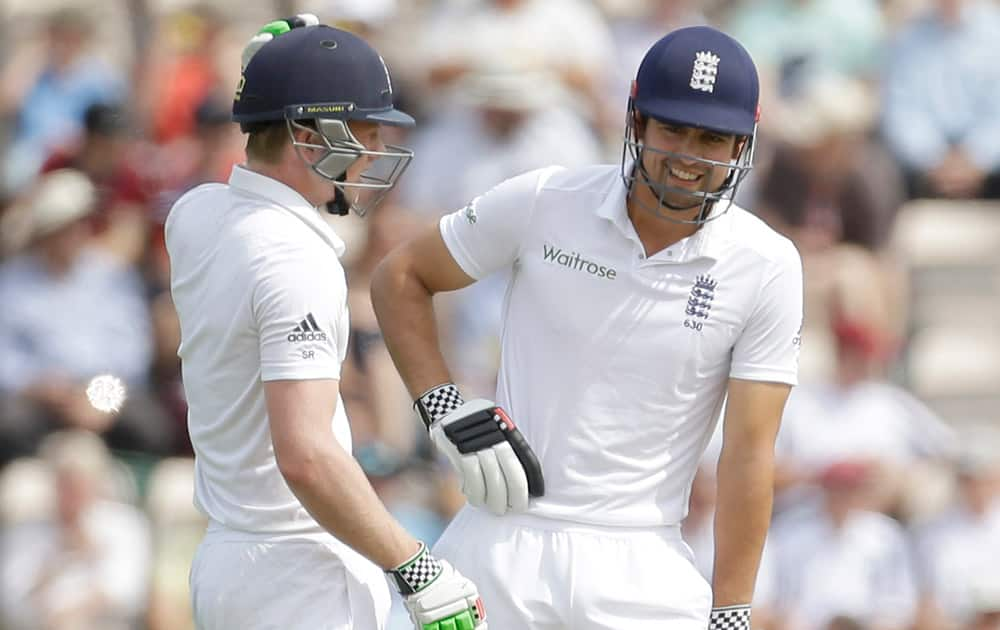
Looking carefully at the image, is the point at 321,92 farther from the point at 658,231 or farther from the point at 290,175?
the point at 658,231

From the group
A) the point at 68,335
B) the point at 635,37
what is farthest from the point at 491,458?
the point at 635,37

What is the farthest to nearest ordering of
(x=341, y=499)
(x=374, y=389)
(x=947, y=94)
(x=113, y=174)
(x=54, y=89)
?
(x=947, y=94) < (x=54, y=89) < (x=113, y=174) < (x=374, y=389) < (x=341, y=499)

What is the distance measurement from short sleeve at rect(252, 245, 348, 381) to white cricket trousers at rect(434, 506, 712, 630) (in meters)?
0.68

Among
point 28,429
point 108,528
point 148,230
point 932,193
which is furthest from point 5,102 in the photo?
point 932,193

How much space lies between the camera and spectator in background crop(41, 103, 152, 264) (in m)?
8.02

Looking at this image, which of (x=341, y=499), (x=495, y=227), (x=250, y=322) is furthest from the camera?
(x=495, y=227)

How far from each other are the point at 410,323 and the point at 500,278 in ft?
12.2

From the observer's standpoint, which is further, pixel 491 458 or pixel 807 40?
pixel 807 40

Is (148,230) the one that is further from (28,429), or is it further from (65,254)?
(28,429)

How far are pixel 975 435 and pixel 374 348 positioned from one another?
296cm

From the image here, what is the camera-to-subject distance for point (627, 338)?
4.09m

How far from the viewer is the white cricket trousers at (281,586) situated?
3889mm

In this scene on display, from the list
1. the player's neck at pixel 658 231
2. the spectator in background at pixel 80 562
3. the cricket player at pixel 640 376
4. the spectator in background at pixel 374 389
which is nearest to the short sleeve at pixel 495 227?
the cricket player at pixel 640 376

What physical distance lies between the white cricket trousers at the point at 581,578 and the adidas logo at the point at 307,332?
2.49 ft
